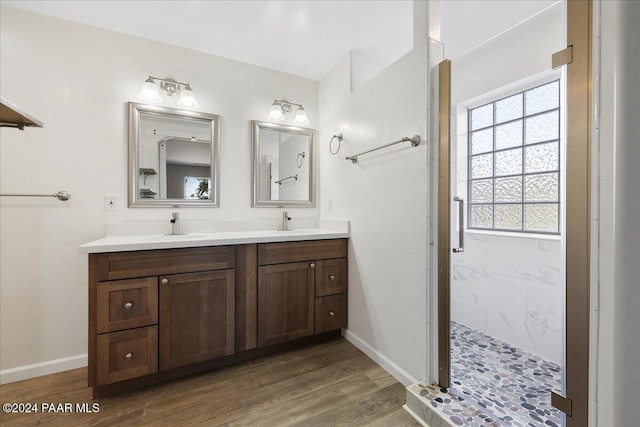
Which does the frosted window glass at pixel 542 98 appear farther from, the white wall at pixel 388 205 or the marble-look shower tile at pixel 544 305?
the marble-look shower tile at pixel 544 305

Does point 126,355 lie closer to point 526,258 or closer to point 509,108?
point 526,258

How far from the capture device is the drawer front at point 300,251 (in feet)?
6.52

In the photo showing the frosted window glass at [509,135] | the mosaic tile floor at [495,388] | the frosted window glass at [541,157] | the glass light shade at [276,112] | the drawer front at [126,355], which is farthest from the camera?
the glass light shade at [276,112]

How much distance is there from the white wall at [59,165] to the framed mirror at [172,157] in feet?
0.27

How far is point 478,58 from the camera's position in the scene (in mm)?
2305

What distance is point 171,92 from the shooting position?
7.01 feet

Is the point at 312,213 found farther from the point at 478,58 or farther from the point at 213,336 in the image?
the point at 478,58

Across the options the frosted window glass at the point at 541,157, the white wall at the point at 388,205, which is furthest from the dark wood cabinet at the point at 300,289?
the frosted window glass at the point at 541,157

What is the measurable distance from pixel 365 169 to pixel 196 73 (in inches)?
64.3

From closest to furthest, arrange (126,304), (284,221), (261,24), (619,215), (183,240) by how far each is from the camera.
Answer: (619,215), (126,304), (183,240), (261,24), (284,221)

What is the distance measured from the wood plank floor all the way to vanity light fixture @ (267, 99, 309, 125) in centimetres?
206

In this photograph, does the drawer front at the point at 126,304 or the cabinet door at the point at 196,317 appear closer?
the drawer front at the point at 126,304

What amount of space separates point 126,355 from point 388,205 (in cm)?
185

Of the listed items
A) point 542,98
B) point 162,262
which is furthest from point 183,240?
point 542,98
